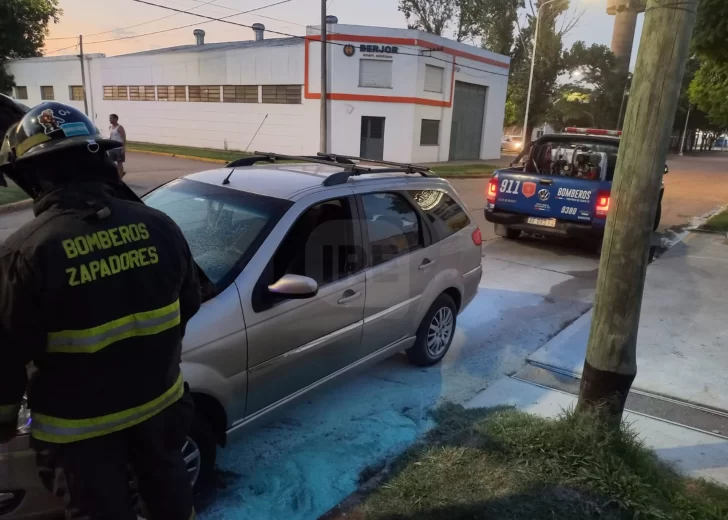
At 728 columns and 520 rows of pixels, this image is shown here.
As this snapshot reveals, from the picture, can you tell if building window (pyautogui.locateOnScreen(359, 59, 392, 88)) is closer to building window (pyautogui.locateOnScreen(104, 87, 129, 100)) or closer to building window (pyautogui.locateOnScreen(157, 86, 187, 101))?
building window (pyautogui.locateOnScreen(157, 86, 187, 101))

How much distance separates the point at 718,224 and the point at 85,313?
13296mm

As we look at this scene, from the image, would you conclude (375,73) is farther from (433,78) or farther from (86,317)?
(86,317)

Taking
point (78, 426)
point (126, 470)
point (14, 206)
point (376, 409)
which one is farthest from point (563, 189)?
point (14, 206)

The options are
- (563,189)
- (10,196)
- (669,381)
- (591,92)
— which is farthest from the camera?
(591,92)

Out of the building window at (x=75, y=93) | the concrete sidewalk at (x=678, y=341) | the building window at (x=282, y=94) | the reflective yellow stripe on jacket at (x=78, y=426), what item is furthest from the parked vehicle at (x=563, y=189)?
the building window at (x=75, y=93)

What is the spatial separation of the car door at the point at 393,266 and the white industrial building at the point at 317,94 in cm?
2206

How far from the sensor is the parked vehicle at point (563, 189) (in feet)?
26.8

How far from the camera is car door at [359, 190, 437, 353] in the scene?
384 centimetres

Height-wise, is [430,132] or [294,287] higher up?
[430,132]

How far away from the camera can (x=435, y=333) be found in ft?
15.2

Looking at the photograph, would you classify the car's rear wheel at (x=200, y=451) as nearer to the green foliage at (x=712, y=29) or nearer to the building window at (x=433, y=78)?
the green foliage at (x=712, y=29)

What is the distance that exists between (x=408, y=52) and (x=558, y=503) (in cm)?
2430

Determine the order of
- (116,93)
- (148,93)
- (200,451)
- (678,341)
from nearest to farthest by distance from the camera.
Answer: (200,451) → (678,341) → (148,93) → (116,93)

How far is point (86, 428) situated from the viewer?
172cm
